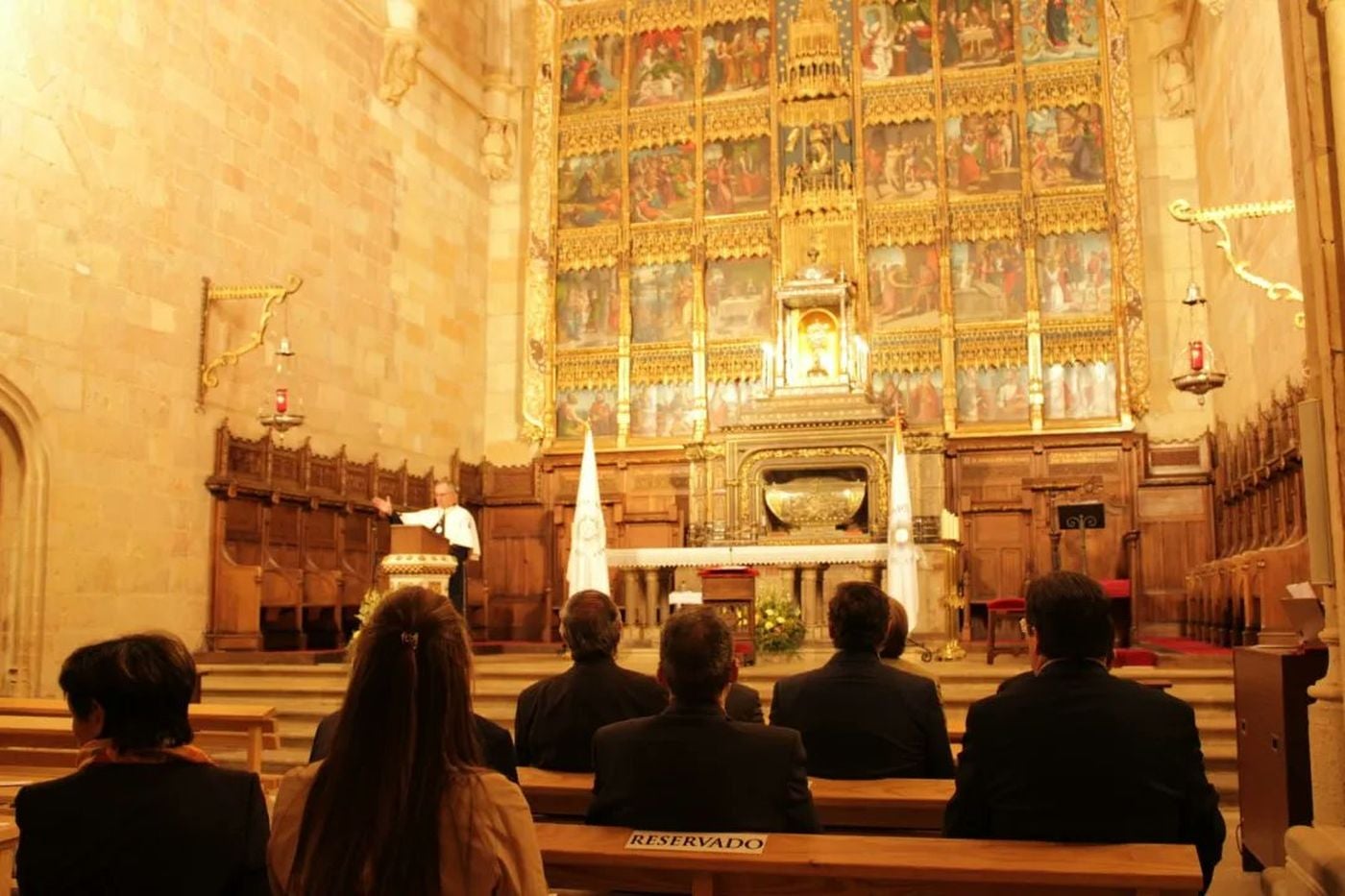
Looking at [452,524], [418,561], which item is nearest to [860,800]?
[418,561]

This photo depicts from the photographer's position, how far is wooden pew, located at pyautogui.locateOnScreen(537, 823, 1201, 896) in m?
2.62

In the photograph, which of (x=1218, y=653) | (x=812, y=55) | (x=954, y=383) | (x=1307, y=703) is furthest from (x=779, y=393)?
(x=1307, y=703)

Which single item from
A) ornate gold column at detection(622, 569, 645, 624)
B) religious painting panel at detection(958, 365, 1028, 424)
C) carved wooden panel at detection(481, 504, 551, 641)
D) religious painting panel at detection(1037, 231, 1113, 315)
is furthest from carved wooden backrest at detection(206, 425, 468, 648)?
religious painting panel at detection(1037, 231, 1113, 315)

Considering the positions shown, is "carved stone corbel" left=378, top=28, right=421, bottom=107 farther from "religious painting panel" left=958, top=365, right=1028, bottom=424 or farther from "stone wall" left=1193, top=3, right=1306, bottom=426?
"stone wall" left=1193, top=3, right=1306, bottom=426

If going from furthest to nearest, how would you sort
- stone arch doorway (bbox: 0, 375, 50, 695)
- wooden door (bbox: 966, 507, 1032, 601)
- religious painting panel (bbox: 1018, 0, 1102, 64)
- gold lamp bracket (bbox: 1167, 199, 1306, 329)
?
religious painting panel (bbox: 1018, 0, 1102, 64)
wooden door (bbox: 966, 507, 1032, 601)
stone arch doorway (bbox: 0, 375, 50, 695)
gold lamp bracket (bbox: 1167, 199, 1306, 329)

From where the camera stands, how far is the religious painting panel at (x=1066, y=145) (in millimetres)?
15734

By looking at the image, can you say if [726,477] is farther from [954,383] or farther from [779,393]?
[954,383]

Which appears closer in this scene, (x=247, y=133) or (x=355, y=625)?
(x=247, y=133)

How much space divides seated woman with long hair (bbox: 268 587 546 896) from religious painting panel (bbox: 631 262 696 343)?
1485 cm

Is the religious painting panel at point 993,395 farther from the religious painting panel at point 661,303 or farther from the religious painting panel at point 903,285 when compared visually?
the religious painting panel at point 661,303

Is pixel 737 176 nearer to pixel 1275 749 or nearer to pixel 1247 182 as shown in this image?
pixel 1247 182

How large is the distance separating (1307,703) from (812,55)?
13693mm

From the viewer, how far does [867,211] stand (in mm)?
16297

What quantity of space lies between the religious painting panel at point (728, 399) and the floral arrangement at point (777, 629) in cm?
571
